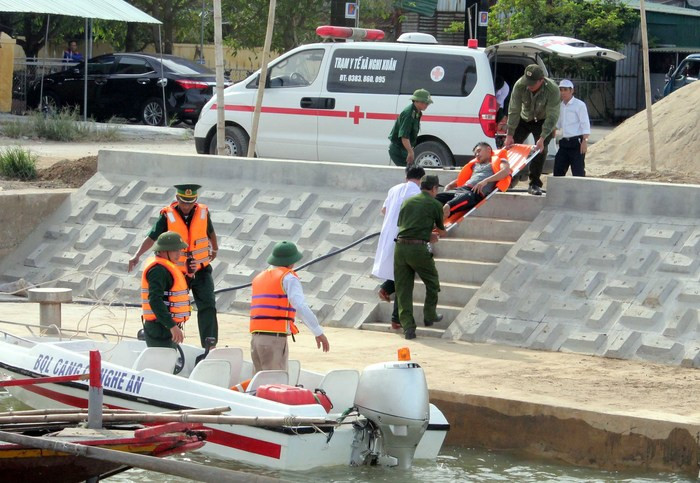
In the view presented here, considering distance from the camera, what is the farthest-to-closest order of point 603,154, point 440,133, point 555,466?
point 603,154 → point 440,133 → point 555,466

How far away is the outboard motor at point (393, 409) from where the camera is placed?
897 cm

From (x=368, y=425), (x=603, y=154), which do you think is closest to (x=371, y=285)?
(x=368, y=425)

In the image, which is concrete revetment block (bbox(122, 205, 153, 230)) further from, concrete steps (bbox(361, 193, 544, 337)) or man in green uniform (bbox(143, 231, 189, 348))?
man in green uniform (bbox(143, 231, 189, 348))

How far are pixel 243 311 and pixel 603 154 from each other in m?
9.71

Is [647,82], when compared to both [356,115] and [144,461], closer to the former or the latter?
[356,115]

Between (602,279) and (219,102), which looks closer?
(602,279)

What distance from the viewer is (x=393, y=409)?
897cm

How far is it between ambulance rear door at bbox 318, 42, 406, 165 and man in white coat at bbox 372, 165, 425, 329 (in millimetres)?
4265

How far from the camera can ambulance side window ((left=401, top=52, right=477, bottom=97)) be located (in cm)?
1723

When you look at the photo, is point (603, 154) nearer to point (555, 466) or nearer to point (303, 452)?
point (555, 466)

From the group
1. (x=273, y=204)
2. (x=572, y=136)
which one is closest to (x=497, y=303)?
(x=572, y=136)

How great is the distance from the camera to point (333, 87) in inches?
710

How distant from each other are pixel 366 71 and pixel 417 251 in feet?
18.7

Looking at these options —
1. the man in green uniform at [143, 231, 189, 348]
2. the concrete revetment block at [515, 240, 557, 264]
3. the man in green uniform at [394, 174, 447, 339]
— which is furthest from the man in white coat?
the man in green uniform at [143, 231, 189, 348]
